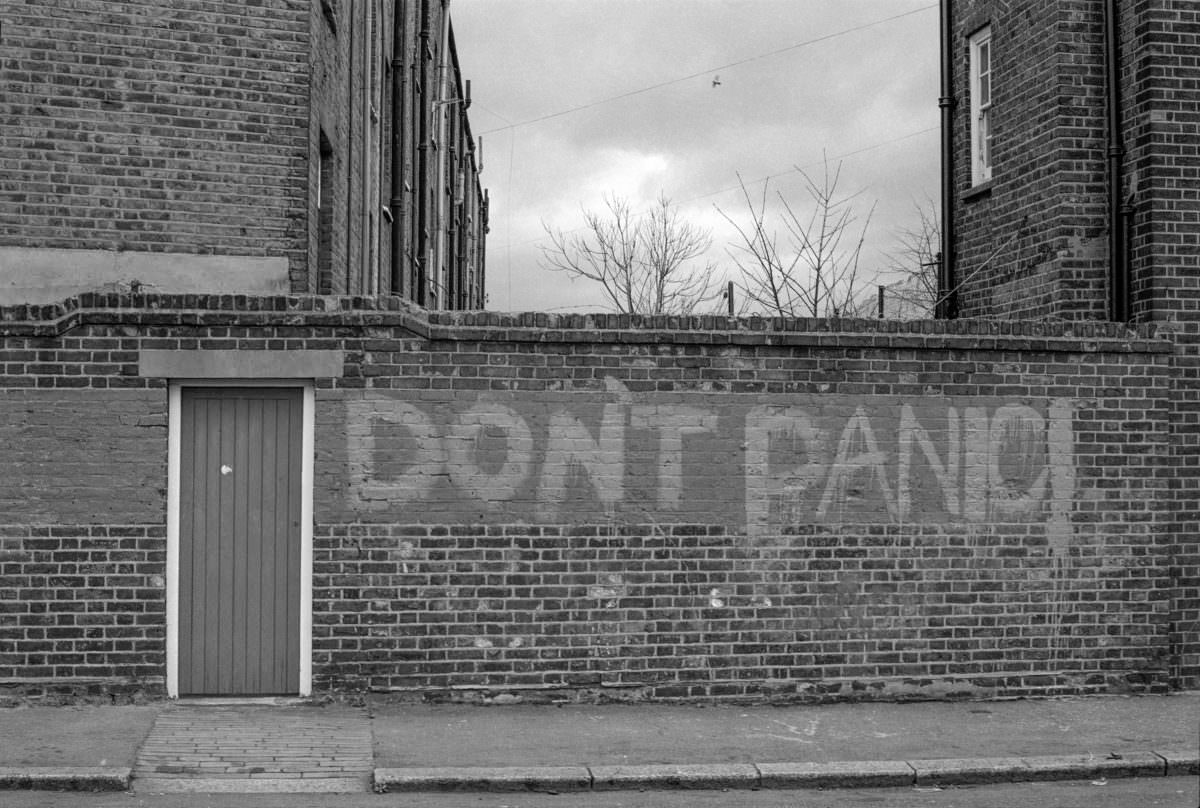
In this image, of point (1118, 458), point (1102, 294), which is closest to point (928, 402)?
point (1118, 458)

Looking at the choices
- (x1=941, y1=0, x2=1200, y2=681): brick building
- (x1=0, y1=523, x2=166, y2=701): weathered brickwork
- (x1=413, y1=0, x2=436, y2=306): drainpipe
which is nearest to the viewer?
(x1=0, y1=523, x2=166, y2=701): weathered brickwork

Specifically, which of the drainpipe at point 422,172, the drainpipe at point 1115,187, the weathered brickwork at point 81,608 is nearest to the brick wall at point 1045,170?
the drainpipe at point 1115,187

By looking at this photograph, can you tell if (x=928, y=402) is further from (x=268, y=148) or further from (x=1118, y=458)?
(x=268, y=148)

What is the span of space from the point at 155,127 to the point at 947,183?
7.71 m

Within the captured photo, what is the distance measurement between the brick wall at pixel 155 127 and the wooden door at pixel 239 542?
8.03ft

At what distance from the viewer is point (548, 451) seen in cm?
979

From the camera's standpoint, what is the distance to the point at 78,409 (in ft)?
30.8

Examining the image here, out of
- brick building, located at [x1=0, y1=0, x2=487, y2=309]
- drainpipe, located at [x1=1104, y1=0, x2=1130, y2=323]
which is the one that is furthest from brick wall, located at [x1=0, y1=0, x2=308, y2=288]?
drainpipe, located at [x1=1104, y1=0, x2=1130, y2=323]

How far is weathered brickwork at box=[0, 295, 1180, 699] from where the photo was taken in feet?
30.9

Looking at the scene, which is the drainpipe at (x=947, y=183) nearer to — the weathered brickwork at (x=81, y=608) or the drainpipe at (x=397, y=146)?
the weathered brickwork at (x=81, y=608)

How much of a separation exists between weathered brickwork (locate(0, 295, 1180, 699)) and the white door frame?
9 centimetres

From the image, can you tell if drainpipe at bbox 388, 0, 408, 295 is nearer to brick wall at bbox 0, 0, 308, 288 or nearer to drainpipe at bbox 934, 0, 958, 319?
brick wall at bbox 0, 0, 308, 288

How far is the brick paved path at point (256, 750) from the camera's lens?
7.67 metres

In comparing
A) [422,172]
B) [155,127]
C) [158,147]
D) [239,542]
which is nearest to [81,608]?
[239,542]
